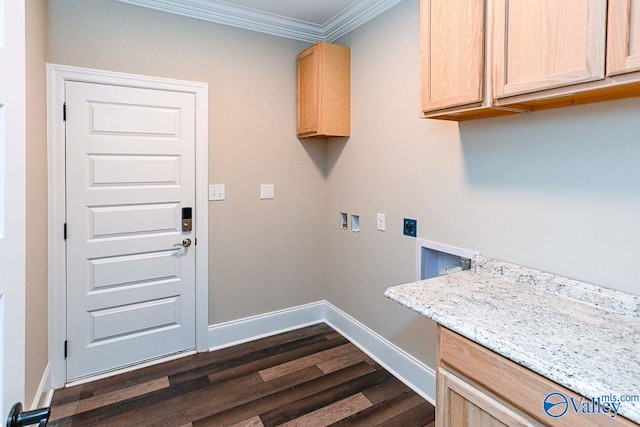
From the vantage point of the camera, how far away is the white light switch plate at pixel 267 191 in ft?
9.75

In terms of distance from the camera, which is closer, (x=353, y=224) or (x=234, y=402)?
(x=234, y=402)

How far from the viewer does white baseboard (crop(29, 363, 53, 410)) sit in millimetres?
1945

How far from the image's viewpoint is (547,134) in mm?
1592

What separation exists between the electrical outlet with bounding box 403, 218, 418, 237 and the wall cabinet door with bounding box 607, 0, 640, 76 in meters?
1.34

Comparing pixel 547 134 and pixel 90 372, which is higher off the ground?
pixel 547 134

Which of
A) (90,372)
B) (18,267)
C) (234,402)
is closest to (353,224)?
(234,402)

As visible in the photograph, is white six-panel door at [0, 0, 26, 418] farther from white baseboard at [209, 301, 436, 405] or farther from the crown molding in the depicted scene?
the crown molding

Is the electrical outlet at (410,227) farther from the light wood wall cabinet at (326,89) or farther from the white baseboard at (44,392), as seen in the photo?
the white baseboard at (44,392)

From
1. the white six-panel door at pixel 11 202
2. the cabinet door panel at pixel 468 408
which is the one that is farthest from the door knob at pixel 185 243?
the cabinet door panel at pixel 468 408

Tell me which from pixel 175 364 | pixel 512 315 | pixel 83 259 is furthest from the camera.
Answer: pixel 175 364

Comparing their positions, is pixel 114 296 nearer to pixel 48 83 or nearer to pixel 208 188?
pixel 208 188

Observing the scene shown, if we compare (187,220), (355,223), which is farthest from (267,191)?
(355,223)

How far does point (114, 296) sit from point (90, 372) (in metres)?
0.53

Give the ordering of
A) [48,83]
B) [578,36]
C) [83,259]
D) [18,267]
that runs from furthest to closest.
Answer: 1. [83,259]
2. [48,83]
3. [578,36]
4. [18,267]
